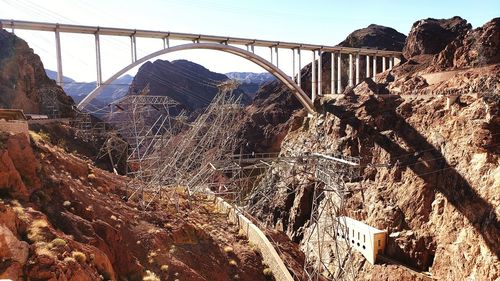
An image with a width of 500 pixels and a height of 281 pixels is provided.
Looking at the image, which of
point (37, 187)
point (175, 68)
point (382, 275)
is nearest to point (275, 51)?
point (382, 275)

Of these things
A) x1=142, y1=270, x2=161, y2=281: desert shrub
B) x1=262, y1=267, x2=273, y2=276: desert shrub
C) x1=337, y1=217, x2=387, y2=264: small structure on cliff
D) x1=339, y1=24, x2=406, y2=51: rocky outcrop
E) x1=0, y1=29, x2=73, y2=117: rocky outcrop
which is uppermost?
x1=339, y1=24, x2=406, y2=51: rocky outcrop

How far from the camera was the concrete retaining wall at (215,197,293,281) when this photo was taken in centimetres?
1543

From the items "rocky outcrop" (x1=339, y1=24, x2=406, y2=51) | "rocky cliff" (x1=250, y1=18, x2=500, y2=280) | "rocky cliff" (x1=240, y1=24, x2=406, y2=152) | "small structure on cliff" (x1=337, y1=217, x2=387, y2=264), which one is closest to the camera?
"rocky cliff" (x1=250, y1=18, x2=500, y2=280)

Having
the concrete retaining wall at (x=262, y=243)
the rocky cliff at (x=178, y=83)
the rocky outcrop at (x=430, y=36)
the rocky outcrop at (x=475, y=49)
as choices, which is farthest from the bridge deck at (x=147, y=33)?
the rocky cliff at (x=178, y=83)

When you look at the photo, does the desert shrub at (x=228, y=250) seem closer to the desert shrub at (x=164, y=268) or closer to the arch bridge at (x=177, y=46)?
the desert shrub at (x=164, y=268)

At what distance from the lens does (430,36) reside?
1752 inches

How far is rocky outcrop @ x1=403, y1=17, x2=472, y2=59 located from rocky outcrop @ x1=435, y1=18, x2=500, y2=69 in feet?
27.9

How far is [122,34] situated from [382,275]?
25.5 m

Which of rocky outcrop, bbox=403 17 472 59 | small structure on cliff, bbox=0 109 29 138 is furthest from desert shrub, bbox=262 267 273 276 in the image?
rocky outcrop, bbox=403 17 472 59

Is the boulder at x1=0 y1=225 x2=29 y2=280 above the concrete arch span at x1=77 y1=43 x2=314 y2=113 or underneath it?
underneath

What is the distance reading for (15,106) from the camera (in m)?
26.3

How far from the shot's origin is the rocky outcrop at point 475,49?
3102cm

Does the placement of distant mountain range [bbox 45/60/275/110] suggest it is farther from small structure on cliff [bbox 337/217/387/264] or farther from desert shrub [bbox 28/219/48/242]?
desert shrub [bbox 28/219/48/242]

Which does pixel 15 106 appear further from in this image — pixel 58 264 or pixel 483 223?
pixel 483 223
